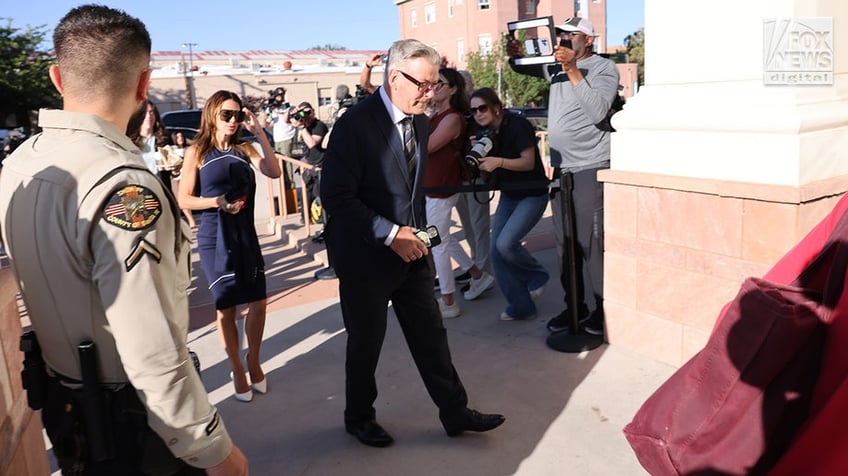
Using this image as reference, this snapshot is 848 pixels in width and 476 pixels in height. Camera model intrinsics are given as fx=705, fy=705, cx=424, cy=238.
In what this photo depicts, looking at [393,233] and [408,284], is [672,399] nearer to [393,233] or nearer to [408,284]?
[393,233]

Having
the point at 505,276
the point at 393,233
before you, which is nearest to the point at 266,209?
the point at 505,276

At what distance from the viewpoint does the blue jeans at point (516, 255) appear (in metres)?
5.18

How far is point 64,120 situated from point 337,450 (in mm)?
2270

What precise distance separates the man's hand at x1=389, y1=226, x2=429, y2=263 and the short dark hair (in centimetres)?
155

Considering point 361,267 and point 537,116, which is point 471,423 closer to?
point 361,267

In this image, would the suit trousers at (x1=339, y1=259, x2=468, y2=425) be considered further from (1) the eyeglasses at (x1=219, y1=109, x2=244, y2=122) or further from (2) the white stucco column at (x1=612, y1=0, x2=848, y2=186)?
(2) the white stucco column at (x1=612, y1=0, x2=848, y2=186)

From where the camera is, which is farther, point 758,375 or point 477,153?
point 477,153

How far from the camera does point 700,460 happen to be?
1230 mm

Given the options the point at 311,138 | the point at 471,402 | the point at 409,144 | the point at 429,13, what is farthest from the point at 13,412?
the point at 429,13

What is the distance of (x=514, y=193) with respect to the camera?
528 cm

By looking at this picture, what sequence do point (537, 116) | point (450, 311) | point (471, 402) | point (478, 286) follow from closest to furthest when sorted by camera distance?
point (471, 402) < point (450, 311) < point (478, 286) < point (537, 116)

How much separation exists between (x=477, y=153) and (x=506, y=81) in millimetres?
43849

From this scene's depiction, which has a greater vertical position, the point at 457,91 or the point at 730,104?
the point at 457,91

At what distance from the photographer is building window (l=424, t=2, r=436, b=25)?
5784 centimetres
